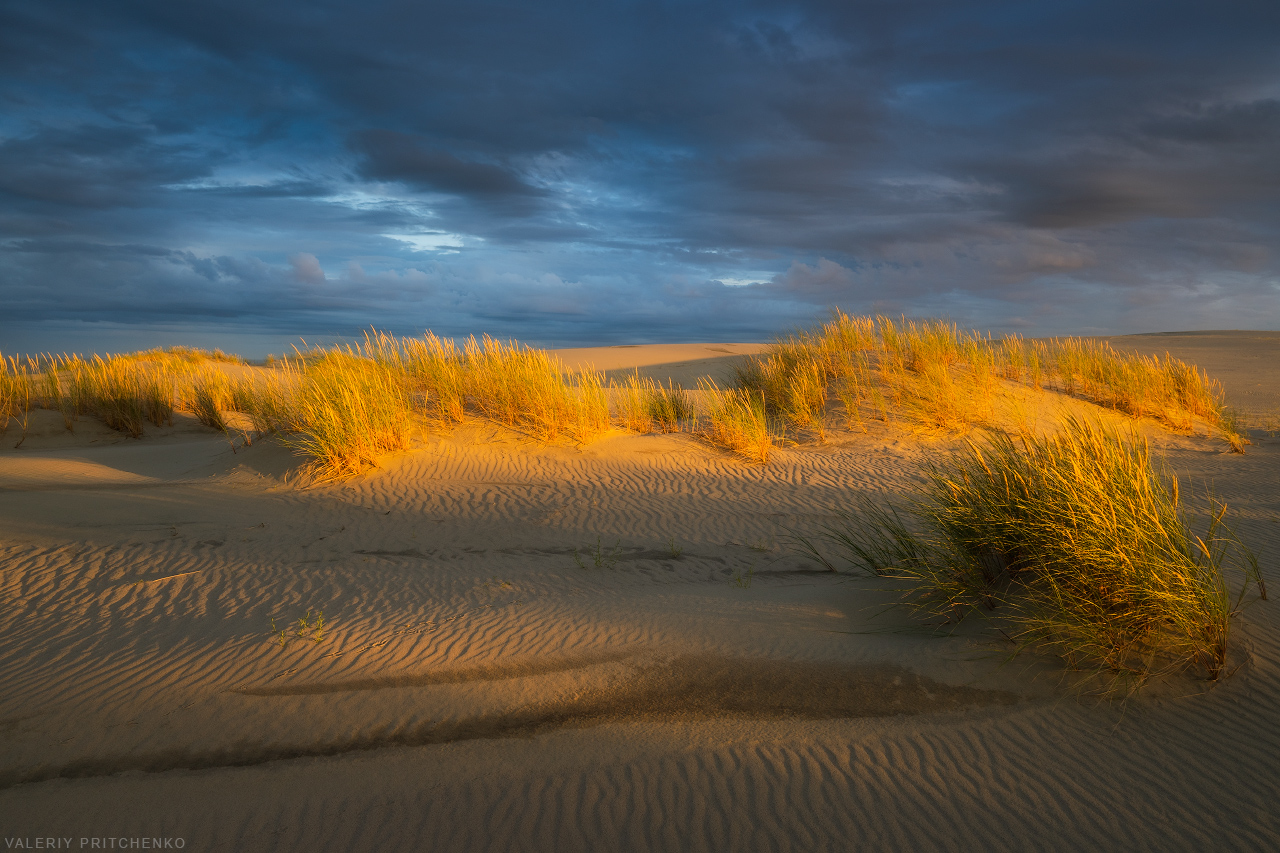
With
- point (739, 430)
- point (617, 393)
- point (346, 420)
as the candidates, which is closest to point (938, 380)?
point (739, 430)

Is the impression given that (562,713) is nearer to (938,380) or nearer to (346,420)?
(346,420)

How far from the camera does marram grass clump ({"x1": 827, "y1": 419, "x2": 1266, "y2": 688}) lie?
3.17 metres

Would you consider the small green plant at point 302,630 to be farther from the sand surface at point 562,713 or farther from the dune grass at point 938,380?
the dune grass at point 938,380

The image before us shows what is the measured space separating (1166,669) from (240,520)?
7.63 m

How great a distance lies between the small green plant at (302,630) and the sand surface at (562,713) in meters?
0.07

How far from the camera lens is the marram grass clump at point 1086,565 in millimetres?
3166

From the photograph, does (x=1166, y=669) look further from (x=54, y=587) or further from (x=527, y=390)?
(x=527, y=390)

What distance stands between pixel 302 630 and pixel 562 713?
2.13 meters

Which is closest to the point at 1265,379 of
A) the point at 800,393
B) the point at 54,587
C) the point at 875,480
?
the point at 800,393

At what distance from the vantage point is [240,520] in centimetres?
681

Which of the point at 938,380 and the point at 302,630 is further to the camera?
the point at 938,380

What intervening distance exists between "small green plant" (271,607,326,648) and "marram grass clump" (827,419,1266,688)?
12.6ft

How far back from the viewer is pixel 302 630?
436 cm

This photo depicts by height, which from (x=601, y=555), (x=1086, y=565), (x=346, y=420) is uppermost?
(x=346, y=420)
